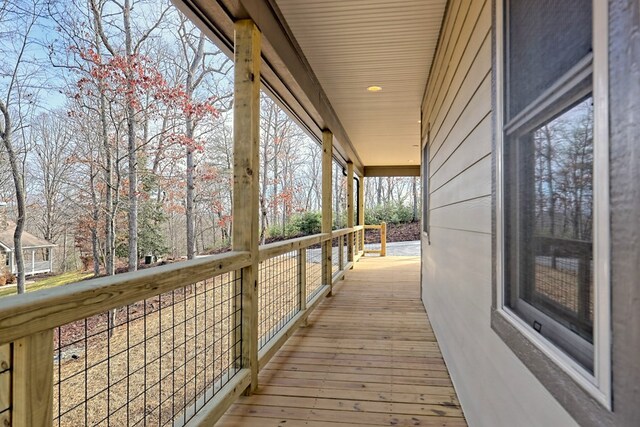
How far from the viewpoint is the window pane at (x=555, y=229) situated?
2.42 ft

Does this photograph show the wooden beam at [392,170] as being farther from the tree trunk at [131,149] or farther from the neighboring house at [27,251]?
the neighboring house at [27,251]

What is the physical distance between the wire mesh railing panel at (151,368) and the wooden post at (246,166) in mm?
60

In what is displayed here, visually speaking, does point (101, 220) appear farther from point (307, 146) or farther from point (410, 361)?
point (307, 146)

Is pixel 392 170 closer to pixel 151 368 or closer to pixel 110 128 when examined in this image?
pixel 110 128

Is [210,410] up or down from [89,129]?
down

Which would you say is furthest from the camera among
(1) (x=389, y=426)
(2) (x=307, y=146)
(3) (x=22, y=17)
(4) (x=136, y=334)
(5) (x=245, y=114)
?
(2) (x=307, y=146)

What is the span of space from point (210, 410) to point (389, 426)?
0.93 meters

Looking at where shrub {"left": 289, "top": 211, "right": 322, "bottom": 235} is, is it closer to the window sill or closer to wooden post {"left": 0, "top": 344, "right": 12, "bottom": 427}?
the window sill

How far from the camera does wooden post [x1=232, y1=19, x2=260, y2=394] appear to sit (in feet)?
7.36

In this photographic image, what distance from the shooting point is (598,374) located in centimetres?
65

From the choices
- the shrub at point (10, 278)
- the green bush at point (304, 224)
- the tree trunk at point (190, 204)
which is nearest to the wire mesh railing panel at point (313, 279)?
the tree trunk at point (190, 204)

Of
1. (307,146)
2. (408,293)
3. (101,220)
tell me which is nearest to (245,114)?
(408,293)

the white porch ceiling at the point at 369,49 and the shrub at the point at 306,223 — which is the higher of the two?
the white porch ceiling at the point at 369,49

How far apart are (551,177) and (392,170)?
985cm
